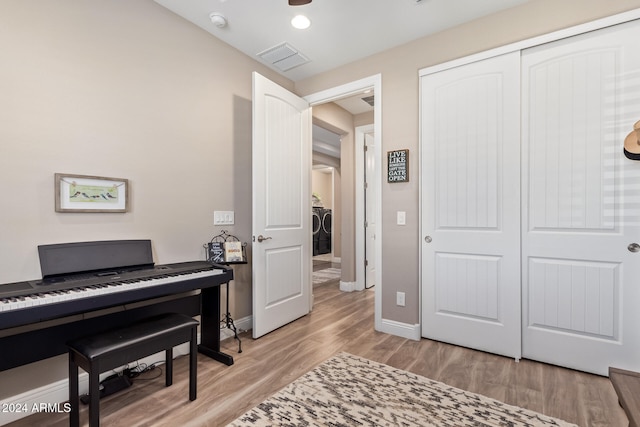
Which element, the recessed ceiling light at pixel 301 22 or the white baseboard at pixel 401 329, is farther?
the white baseboard at pixel 401 329

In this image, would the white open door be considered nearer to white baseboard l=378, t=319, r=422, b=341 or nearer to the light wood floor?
the light wood floor

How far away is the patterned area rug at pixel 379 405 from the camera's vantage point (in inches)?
64.4

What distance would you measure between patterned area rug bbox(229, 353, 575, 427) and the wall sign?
5.31 feet

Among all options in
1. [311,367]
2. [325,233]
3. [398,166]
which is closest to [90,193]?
[311,367]

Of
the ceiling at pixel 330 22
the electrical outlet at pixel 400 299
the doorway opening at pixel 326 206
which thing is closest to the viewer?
the ceiling at pixel 330 22

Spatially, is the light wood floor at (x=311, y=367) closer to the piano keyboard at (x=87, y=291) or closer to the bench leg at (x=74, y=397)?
the bench leg at (x=74, y=397)

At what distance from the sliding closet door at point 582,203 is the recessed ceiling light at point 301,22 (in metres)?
1.71

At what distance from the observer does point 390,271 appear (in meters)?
2.93

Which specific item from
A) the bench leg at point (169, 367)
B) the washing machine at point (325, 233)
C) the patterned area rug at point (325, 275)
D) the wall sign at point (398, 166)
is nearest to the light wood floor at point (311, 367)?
the bench leg at point (169, 367)

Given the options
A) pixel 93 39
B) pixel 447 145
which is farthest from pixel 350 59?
pixel 93 39

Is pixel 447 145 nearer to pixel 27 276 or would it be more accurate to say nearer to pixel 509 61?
pixel 509 61

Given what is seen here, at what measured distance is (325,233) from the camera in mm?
8836

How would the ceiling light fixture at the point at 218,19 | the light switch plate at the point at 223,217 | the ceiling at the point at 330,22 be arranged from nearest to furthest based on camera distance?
the ceiling at the point at 330,22
the ceiling light fixture at the point at 218,19
the light switch plate at the point at 223,217

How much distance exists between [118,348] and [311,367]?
4.17 ft
